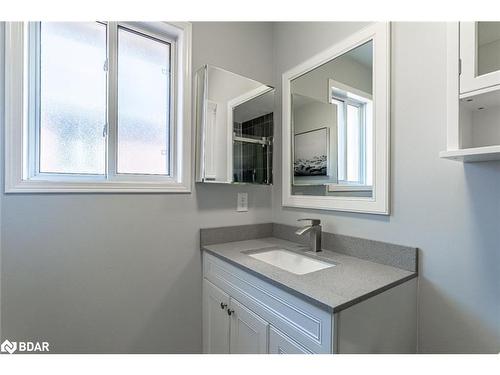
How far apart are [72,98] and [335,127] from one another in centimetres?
144

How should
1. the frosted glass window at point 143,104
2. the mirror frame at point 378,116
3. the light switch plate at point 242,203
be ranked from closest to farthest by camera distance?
the mirror frame at point 378,116 → the frosted glass window at point 143,104 → the light switch plate at point 242,203

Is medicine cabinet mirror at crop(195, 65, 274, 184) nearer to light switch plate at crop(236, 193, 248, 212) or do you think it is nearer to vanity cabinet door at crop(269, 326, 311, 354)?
light switch plate at crop(236, 193, 248, 212)

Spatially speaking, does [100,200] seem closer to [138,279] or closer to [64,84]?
[138,279]

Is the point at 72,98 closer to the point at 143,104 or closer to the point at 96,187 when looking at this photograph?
the point at 143,104

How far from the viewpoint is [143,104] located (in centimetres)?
152

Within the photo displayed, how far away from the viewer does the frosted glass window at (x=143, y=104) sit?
146 centimetres

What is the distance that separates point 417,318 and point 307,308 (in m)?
0.59

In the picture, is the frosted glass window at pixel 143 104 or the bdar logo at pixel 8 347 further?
the frosted glass window at pixel 143 104

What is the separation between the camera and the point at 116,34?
1411 millimetres

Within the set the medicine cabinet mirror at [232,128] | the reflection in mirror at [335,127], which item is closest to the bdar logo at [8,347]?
the medicine cabinet mirror at [232,128]

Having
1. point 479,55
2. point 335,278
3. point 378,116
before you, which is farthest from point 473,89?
point 335,278

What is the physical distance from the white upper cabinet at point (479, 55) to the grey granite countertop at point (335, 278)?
75cm

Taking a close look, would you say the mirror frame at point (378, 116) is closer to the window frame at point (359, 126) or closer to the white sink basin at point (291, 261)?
the window frame at point (359, 126)
